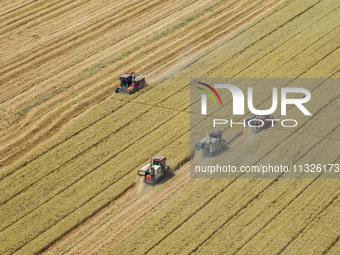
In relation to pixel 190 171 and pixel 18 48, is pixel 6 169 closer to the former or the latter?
pixel 190 171

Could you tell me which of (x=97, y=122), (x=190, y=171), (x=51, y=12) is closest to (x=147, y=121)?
(x=97, y=122)

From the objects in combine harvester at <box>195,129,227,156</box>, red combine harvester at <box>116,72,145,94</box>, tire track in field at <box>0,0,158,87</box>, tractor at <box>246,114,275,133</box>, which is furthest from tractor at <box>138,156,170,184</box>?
tire track in field at <box>0,0,158,87</box>

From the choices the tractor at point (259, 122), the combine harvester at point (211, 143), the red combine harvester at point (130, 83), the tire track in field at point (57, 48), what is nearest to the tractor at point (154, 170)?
the combine harvester at point (211, 143)

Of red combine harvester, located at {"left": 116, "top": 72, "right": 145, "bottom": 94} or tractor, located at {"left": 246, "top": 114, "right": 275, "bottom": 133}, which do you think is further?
red combine harvester, located at {"left": 116, "top": 72, "right": 145, "bottom": 94}

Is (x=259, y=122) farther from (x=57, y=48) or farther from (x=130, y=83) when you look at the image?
(x=57, y=48)

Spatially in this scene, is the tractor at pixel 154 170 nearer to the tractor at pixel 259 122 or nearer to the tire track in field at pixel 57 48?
the tractor at pixel 259 122

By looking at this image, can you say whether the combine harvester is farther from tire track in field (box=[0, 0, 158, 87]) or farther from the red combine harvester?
tire track in field (box=[0, 0, 158, 87])
